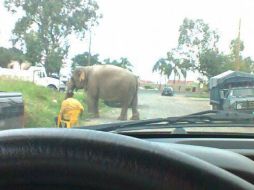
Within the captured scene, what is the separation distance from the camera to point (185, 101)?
259 inches

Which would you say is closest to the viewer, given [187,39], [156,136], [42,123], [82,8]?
[156,136]

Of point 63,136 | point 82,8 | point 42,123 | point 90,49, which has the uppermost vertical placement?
point 82,8

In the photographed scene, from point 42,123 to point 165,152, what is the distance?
565cm

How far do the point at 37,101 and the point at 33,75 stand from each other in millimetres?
1171

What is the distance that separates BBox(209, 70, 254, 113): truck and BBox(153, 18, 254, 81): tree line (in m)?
0.14

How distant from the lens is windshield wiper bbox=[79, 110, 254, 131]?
3527mm

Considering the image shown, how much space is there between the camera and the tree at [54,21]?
5.72m

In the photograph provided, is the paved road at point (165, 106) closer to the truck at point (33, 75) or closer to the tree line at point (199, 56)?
the tree line at point (199, 56)

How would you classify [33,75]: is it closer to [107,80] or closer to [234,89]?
[107,80]

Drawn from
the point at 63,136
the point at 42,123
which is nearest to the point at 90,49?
the point at 42,123

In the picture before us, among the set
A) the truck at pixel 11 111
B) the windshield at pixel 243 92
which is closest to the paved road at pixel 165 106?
the windshield at pixel 243 92

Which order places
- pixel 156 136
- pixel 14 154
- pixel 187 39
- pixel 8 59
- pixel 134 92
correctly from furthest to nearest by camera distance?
pixel 134 92, pixel 8 59, pixel 187 39, pixel 156 136, pixel 14 154

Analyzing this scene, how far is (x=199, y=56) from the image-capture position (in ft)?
19.0

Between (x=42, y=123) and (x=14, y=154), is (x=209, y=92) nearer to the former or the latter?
(x=42, y=123)
